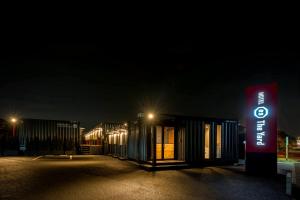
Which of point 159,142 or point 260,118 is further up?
point 260,118

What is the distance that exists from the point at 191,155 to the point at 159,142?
2.18 meters

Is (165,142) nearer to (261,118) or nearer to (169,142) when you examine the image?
(169,142)

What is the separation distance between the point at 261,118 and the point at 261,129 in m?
0.53

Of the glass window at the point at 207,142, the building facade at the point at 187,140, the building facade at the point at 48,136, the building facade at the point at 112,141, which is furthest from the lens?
the building facade at the point at 48,136

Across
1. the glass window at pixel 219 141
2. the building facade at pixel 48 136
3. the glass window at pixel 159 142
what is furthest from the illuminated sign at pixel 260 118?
the building facade at pixel 48 136

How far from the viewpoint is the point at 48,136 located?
2834 cm

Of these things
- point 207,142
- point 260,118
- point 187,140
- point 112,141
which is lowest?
point 112,141

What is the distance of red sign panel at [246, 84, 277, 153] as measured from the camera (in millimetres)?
12281

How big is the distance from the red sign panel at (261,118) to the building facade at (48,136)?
20.9 m

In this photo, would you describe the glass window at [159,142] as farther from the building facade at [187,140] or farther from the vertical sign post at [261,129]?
the vertical sign post at [261,129]

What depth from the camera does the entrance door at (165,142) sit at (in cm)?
1652

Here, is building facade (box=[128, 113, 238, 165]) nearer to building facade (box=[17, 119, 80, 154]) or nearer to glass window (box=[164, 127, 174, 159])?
glass window (box=[164, 127, 174, 159])

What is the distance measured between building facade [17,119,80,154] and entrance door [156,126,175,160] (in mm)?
15110

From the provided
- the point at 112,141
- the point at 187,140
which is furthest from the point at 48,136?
the point at 187,140
